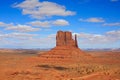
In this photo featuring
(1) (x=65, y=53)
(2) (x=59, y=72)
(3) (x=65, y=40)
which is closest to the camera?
(2) (x=59, y=72)

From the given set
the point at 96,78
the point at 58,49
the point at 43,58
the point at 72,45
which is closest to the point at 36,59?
the point at 43,58

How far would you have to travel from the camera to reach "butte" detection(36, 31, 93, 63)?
9725 centimetres

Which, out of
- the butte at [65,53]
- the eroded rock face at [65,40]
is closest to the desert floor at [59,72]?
the butte at [65,53]

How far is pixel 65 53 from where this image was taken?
101 meters

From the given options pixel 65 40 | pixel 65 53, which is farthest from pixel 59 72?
A: pixel 65 40

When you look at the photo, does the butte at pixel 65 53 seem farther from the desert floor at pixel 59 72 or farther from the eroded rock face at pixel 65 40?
the desert floor at pixel 59 72

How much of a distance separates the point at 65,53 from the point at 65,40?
9.41m

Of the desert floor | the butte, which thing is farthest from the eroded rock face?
the desert floor

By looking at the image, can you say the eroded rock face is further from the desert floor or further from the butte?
the desert floor

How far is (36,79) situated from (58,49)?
61.5m

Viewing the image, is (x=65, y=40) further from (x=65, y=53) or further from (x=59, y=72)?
(x=59, y=72)

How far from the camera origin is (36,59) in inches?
3939

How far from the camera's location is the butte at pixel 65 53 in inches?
3829

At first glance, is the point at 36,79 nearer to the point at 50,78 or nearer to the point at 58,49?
the point at 50,78
